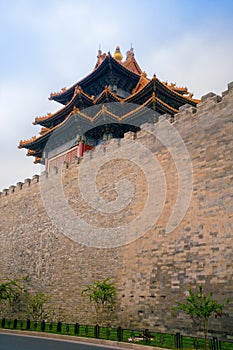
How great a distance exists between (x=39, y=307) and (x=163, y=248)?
6.16m

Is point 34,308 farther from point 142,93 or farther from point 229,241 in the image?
point 142,93

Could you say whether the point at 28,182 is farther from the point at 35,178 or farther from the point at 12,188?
the point at 12,188

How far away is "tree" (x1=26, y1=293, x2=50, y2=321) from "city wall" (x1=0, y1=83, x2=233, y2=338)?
43cm

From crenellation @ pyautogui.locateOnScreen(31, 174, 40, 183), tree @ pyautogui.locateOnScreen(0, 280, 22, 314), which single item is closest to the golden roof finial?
crenellation @ pyautogui.locateOnScreen(31, 174, 40, 183)

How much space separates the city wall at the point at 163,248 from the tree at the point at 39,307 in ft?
1.41

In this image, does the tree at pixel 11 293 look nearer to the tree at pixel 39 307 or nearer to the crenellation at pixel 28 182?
the tree at pixel 39 307

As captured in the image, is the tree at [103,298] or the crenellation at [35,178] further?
the crenellation at [35,178]

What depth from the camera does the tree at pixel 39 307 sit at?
15.0m

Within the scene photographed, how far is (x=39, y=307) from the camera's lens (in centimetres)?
1522

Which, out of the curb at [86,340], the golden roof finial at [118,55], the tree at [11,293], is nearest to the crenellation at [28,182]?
the tree at [11,293]

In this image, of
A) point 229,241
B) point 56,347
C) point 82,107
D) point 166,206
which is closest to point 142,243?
point 166,206

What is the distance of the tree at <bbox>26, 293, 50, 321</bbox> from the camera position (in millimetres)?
14961

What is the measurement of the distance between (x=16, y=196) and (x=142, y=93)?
28.9 ft

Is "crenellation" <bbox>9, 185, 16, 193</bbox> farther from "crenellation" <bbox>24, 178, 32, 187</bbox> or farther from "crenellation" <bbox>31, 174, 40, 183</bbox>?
"crenellation" <bbox>31, 174, 40, 183</bbox>
